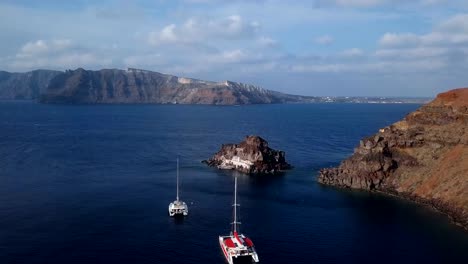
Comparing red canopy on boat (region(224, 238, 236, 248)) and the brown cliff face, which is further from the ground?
the brown cliff face

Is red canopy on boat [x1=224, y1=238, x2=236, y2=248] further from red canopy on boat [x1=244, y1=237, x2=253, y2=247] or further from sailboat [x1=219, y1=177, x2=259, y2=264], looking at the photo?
red canopy on boat [x1=244, y1=237, x2=253, y2=247]

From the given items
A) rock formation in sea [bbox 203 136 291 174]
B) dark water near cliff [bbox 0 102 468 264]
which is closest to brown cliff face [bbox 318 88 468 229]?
dark water near cliff [bbox 0 102 468 264]

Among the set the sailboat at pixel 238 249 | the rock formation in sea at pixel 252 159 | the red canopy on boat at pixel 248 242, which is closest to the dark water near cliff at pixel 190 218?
the sailboat at pixel 238 249

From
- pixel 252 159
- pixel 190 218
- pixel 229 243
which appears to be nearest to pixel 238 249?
pixel 229 243

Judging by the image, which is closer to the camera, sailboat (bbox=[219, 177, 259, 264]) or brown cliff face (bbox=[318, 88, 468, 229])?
sailboat (bbox=[219, 177, 259, 264])

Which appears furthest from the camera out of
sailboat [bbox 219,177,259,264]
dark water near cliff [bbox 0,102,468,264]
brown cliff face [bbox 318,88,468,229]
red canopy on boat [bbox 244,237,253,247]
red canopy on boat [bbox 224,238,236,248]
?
brown cliff face [bbox 318,88,468,229]

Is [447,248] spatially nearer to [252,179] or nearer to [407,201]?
[407,201]

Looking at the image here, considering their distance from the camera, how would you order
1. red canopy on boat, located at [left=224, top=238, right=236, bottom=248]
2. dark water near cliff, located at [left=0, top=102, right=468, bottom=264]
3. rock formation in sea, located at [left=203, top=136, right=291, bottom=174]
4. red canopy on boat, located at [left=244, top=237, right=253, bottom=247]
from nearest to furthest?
red canopy on boat, located at [left=224, top=238, right=236, bottom=248] < dark water near cliff, located at [left=0, top=102, right=468, bottom=264] < red canopy on boat, located at [left=244, top=237, right=253, bottom=247] < rock formation in sea, located at [left=203, top=136, right=291, bottom=174]
